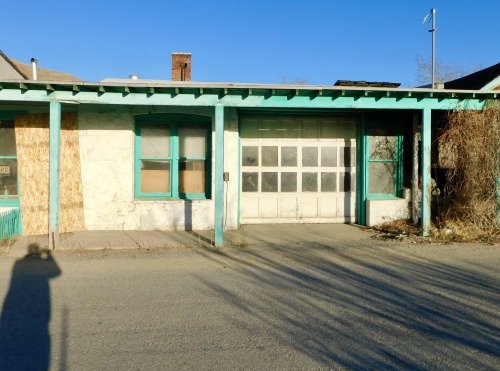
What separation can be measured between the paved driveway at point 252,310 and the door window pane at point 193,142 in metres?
3.10

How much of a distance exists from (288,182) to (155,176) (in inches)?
128

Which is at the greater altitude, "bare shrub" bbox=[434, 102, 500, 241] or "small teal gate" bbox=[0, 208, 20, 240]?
"bare shrub" bbox=[434, 102, 500, 241]

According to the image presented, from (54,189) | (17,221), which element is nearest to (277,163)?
(54,189)

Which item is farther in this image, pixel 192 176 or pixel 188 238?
pixel 192 176

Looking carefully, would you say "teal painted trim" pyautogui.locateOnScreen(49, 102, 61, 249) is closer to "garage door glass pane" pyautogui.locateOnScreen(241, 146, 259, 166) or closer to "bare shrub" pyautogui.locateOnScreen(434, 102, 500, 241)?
"garage door glass pane" pyautogui.locateOnScreen(241, 146, 259, 166)

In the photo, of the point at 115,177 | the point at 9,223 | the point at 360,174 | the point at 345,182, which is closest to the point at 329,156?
the point at 345,182

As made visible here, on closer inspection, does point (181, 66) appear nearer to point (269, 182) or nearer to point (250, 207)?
point (269, 182)

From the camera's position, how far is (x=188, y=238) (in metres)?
8.43

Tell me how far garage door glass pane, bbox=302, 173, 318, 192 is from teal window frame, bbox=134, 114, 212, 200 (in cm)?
243

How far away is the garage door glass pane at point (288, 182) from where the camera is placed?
406 inches

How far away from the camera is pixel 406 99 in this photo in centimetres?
824

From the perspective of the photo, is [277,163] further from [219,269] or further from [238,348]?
[238,348]

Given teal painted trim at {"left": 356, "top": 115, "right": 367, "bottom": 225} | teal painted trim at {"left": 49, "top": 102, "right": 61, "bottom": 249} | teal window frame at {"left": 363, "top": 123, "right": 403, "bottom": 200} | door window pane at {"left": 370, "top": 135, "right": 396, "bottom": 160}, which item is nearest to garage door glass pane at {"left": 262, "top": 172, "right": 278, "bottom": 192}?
teal painted trim at {"left": 356, "top": 115, "right": 367, "bottom": 225}

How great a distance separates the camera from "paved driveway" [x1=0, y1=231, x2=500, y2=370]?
3439mm
